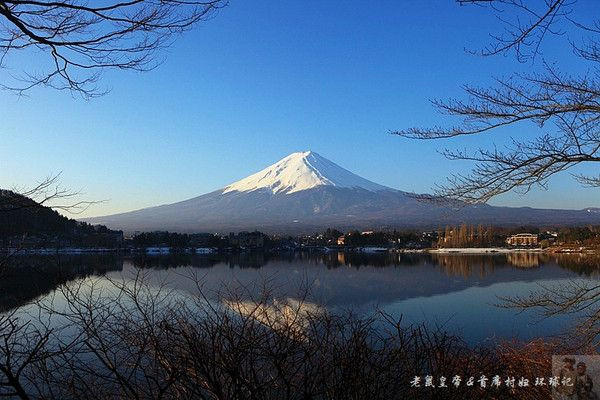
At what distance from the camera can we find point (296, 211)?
9200 cm

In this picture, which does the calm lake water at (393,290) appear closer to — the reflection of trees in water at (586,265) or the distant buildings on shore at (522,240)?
the reflection of trees in water at (586,265)

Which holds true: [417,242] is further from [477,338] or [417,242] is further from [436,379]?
[436,379]

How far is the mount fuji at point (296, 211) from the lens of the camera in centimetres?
7938

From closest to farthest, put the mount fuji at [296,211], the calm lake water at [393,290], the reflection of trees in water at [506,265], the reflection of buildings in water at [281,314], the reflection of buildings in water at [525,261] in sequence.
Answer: the reflection of buildings in water at [281,314], the calm lake water at [393,290], the reflection of trees in water at [506,265], the reflection of buildings in water at [525,261], the mount fuji at [296,211]

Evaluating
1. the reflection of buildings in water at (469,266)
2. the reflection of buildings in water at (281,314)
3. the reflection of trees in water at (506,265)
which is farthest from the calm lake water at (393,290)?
the reflection of trees in water at (506,265)

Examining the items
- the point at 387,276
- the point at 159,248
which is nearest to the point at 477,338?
the point at 387,276

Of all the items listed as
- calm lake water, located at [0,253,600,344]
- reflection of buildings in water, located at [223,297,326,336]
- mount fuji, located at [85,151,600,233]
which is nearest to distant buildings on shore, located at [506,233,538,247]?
mount fuji, located at [85,151,600,233]

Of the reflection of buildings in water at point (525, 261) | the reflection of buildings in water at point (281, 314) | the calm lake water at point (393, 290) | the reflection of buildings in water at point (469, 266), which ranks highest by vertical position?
the reflection of buildings in water at point (281, 314)

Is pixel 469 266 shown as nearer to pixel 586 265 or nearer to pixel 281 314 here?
pixel 586 265

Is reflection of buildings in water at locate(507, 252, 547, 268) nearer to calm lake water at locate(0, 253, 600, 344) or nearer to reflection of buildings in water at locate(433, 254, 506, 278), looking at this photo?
reflection of buildings in water at locate(433, 254, 506, 278)

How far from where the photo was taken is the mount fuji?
7938 centimetres

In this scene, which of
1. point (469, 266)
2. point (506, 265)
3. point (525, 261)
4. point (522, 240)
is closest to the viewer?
point (469, 266)

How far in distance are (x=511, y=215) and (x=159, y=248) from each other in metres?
71.8

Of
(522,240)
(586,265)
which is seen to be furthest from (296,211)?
(586,265)
